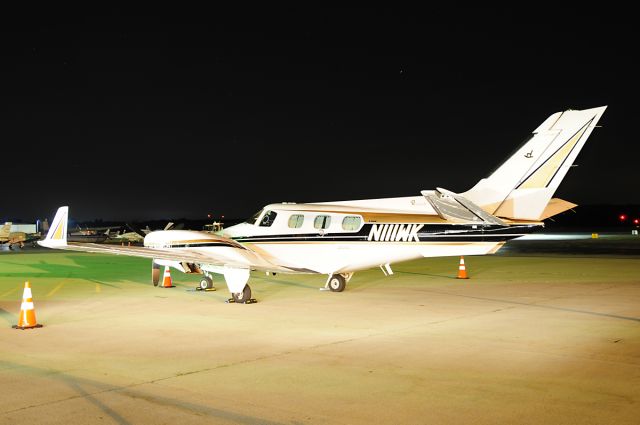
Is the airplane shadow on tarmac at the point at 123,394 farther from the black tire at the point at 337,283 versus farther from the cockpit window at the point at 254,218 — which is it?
the black tire at the point at 337,283

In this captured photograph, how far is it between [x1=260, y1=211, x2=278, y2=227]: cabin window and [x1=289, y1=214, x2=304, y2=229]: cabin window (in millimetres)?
527

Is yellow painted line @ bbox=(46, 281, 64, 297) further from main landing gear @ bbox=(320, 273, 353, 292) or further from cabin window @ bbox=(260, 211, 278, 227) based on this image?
main landing gear @ bbox=(320, 273, 353, 292)

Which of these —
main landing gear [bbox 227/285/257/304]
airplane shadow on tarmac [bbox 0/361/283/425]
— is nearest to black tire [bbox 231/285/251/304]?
main landing gear [bbox 227/285/257/304]

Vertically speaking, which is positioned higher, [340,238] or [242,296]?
[340,238]

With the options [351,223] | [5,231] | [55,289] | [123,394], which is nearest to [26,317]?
[123,394]

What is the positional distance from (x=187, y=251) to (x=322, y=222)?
3.67m

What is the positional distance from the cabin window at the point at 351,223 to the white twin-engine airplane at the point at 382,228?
0.09 ft

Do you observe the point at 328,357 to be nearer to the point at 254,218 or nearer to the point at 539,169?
the point at 539,169

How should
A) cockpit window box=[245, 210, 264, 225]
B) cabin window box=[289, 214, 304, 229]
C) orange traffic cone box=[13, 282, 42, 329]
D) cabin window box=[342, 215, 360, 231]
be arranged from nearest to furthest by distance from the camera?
orange traffic cone box=[13, 282, 42, 329] → cabin window box=[342, 215, 360, 231] → cabin window box=[289, 214, 304, 229] → cockpit window box=[245, 210, 264, 225]

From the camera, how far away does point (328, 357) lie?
347 inches

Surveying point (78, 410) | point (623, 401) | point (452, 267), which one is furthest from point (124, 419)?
point (452, 267)

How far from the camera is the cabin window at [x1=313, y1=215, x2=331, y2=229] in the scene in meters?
16.1

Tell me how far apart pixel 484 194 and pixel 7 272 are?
20.0m

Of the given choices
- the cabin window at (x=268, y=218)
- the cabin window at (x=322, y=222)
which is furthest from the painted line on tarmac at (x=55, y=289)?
the cabin window at (x=322, y=222)
